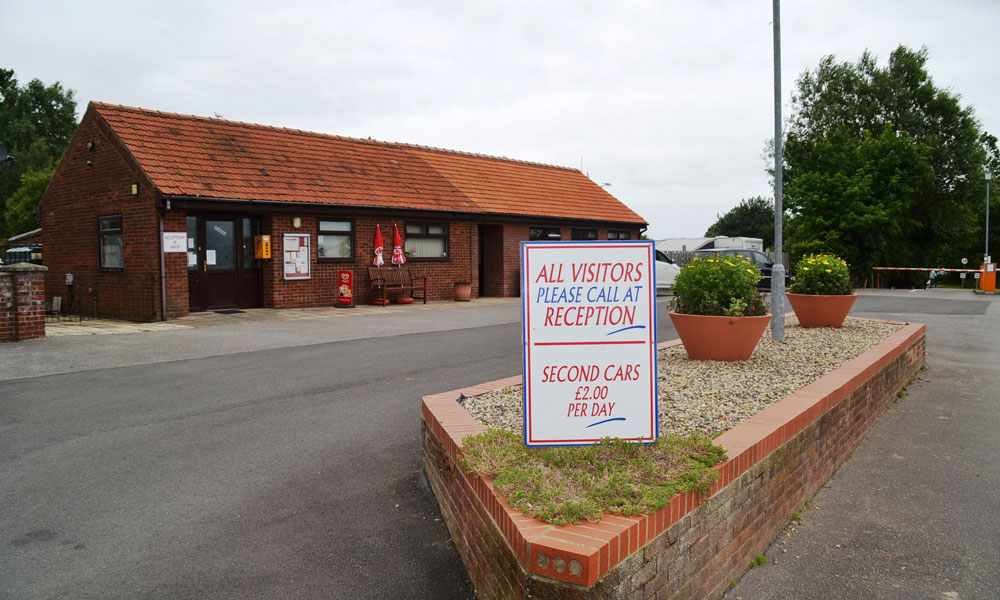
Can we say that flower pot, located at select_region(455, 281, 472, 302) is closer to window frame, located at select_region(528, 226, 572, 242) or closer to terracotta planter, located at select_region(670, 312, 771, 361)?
window frame, located at select_region(528, 226, 572, 242)

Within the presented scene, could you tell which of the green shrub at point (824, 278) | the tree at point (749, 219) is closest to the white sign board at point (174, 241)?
the green shrub at point (824, 278)

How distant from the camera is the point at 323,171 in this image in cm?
1892

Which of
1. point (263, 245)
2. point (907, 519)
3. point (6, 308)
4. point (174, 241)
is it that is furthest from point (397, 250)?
point (907, 519)

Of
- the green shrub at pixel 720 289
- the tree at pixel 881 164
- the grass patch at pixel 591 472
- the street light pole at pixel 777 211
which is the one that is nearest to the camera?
the grass patch at pixel 591 472

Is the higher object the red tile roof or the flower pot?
the red tile roof

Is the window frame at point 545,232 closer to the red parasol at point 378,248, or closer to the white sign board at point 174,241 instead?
the red parasol at point 378,248

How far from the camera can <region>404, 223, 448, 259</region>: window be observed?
19906 millimetres

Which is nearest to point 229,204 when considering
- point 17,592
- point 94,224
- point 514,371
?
point 94,224

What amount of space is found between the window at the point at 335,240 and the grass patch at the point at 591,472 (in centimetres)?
1452

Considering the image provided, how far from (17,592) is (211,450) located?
7.15 feet

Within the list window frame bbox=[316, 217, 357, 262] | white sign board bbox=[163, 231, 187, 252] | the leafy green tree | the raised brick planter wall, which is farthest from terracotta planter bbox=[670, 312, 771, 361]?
the leafy green tree

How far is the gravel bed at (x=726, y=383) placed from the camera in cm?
478

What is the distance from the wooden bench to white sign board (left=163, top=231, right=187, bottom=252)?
16.3 feet

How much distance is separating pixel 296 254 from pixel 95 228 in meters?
4.97
